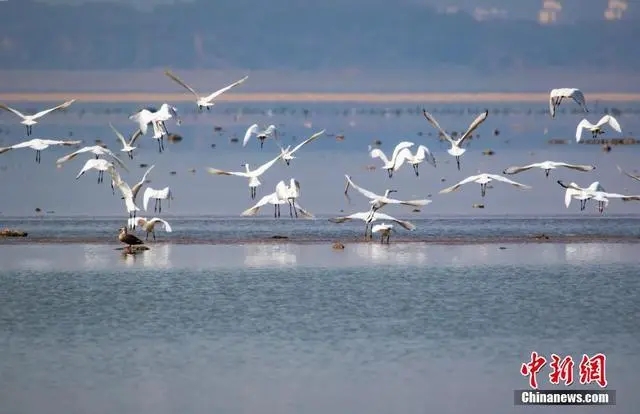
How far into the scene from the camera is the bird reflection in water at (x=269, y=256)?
24.0m

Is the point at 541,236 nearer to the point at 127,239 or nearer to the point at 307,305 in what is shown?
the point at 127,239

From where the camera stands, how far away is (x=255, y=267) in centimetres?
2358

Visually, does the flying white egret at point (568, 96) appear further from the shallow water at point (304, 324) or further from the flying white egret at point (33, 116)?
the flying white egret at point (33, 116)

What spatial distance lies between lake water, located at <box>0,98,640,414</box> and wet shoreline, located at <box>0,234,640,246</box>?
0.07 meters

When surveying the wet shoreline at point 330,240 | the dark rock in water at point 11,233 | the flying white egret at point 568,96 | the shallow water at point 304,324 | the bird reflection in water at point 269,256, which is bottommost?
the shallow water at point 304,324

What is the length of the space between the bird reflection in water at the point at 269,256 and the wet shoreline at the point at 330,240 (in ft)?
1.88

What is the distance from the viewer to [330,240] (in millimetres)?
26656

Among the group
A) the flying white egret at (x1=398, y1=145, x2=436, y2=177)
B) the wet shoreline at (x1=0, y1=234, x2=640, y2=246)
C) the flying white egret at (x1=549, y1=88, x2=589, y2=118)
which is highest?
the flying white egret at (x1=549, y1=88, x2=589, y2=118)

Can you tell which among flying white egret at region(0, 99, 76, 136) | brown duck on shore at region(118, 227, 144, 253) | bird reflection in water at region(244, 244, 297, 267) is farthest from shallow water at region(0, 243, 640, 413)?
flying white egret at region(0, 99, 76, 136)

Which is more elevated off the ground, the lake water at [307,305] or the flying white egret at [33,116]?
the flying white egret at [33,116]

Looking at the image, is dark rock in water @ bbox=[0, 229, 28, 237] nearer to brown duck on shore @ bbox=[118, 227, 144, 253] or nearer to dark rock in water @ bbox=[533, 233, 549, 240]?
brown duck on shore @ bbox=[118, 227, 144, 253]

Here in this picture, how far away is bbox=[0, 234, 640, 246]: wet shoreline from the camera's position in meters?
26.4

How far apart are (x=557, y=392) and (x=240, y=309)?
576 centimetres

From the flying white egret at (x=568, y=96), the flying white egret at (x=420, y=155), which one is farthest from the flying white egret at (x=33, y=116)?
the flying white egret at (x=568, y=96)
